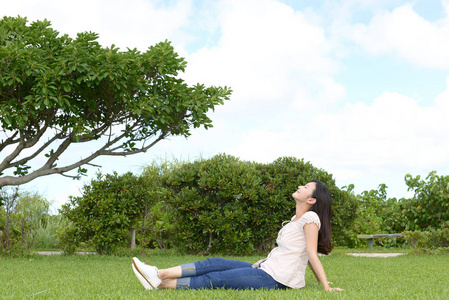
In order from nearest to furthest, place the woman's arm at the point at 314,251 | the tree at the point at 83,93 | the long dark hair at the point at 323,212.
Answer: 1. the woman's arm at the point at 314,251
2. the long dark hair at the point at 323,212
3. the tree at the point at 83,93

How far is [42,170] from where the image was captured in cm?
970

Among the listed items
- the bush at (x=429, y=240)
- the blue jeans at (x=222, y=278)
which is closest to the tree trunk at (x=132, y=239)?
the blue jeans at (x=222, y=278)

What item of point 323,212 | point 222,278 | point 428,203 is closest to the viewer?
point 222,278

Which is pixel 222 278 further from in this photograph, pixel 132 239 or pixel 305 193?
pixel 132 239

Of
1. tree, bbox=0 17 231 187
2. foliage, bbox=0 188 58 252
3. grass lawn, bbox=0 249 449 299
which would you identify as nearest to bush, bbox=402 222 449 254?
grass lawn, bbox=0 249 449 299

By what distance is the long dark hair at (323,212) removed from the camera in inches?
179

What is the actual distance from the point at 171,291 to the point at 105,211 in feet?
19.7

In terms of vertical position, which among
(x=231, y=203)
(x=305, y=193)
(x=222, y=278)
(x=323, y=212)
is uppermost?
(x=231, y=203)

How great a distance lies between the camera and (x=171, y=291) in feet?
14.0

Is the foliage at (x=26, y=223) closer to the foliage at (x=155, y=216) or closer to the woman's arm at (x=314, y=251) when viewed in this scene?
the foliage at (x=155, y=216)

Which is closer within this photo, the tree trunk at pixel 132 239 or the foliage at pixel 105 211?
the foliage at pixel 105 211

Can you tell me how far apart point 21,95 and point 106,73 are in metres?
2.33

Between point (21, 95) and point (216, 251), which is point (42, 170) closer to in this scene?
point (21, 95)

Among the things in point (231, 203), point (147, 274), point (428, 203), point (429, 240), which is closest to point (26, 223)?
point (231, 203)
